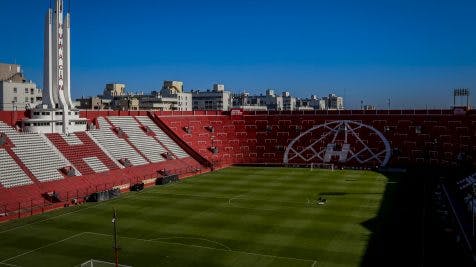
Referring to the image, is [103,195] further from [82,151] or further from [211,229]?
[211,229]

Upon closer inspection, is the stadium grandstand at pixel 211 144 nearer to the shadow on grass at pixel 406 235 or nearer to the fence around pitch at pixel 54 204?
the fence around pitch at pixel 54 204

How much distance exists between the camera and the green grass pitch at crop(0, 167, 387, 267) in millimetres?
35031

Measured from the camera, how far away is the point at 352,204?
53219 mm

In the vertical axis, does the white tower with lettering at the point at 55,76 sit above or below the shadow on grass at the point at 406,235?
above

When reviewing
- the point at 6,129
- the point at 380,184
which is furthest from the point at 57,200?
the point at 380,184

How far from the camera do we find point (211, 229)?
42.9m

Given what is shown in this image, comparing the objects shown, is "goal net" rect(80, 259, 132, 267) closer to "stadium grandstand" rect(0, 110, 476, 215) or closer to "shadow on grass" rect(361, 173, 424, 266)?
"shadow on grass" rect(361, 173, 424, 266)

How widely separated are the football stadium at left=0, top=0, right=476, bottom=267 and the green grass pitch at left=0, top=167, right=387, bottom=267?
0.18m

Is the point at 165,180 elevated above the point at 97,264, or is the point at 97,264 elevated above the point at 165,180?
the point at 165,180

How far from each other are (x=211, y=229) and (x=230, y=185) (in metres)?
24.9

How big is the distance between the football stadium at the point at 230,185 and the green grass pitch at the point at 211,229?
0.60 ft

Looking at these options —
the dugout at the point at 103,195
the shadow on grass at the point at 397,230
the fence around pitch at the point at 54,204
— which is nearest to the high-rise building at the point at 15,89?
the fence around pitch at the point at 54,204

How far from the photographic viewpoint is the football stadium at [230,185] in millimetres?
36875

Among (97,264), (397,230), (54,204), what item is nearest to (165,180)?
(54,204)
